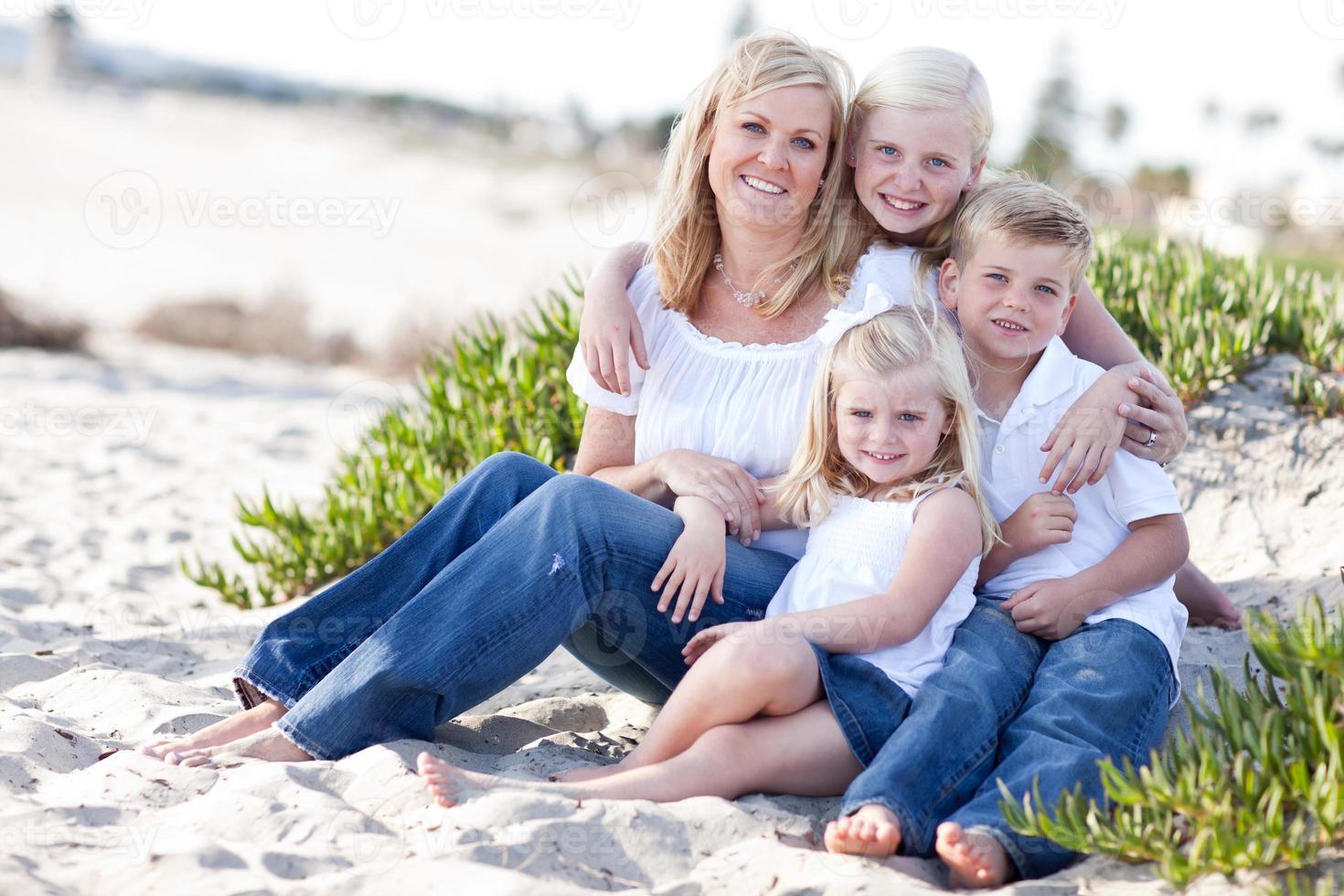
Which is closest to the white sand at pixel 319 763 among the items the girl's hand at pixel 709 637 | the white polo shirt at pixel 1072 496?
the girl's hand at pixel 709 637

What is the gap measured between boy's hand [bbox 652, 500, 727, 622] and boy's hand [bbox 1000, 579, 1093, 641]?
2.21ft

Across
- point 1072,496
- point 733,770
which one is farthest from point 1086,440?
point 733,770

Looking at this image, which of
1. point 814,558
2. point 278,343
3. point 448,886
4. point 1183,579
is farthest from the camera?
point 278,343

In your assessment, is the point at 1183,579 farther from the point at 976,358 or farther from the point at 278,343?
the point at 278,343

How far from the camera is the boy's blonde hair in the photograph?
8.96 feet

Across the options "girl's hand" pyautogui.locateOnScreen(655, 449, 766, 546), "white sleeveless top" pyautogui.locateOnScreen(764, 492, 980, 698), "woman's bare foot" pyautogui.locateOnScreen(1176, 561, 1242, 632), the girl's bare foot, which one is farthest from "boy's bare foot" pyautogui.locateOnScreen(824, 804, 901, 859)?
"woman's bare foot" pyautogui.locateOnScreen(1176, 561, 1242, 632)

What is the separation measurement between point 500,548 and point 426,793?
20.9 inches

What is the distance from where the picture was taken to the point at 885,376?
2.63 m

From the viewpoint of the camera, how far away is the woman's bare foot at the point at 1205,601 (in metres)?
3.39

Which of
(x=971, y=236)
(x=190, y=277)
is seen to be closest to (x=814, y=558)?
(x=971, y=236)

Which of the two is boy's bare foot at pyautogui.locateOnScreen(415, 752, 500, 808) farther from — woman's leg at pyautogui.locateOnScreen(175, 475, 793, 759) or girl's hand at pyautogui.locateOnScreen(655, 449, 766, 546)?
girl's hand at pyautogui.locateOnScreen(655, 449, 766, 546)

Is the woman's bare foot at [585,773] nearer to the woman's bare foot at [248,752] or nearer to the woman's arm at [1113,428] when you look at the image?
the woman's bare foot at [248,752]

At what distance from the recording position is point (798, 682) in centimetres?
235

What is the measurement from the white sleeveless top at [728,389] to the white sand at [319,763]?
773mm
